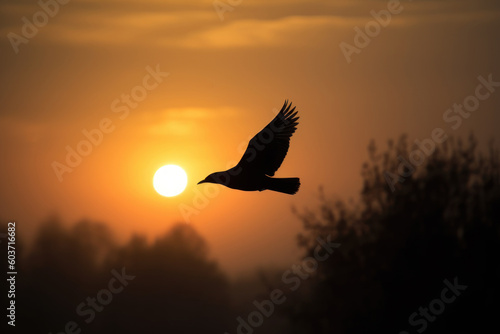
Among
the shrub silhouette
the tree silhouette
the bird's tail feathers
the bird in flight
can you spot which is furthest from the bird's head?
the shrub silhouette

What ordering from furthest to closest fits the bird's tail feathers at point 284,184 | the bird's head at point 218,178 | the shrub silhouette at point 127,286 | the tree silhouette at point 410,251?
the shrub silhouette at point 127,286, the tree silhouette at point 410,251, the bird's tail feathers at point 284,184, the bird's head at point 218,178

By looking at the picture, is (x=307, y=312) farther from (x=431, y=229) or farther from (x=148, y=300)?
(x=148, y=300)

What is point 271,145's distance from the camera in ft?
54.0

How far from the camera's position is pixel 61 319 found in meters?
46.7

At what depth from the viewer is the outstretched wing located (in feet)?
53.1

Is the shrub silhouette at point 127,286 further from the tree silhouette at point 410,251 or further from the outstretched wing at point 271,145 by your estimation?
the outstretched wing at point 271,145

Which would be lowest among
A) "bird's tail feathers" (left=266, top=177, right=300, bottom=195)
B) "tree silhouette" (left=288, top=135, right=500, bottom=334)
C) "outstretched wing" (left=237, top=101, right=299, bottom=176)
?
"tree silhouette" (left=288, top=135, right=500, bottom=334)

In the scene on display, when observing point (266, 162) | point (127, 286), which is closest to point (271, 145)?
point (266, 162)

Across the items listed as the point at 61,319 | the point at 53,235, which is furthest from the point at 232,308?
the point at 61,319

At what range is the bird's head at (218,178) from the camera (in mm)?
15938

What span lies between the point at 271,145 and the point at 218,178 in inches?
47.5

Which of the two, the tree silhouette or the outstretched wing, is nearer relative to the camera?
the outstretched wing

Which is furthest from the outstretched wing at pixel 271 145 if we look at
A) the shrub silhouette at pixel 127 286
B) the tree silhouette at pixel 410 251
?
the shrub silhouette at pixel 127 286

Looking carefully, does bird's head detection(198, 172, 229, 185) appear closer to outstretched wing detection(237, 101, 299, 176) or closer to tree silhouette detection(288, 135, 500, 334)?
outstretched wing detection(237, 101, 299, 176)
